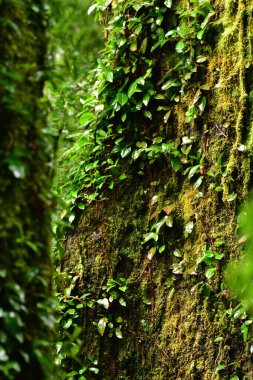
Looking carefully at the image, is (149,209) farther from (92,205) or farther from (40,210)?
(40,210)

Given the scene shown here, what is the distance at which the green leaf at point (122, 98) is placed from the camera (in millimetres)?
3484

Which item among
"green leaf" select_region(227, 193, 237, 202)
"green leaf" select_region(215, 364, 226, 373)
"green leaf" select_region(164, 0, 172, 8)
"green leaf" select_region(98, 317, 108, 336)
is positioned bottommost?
"green leaf" select_region(215, 364, 226, 373)

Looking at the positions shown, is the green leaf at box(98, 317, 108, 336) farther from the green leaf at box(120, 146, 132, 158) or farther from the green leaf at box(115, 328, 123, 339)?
the green leaf at box(120, 146, 132, 158)

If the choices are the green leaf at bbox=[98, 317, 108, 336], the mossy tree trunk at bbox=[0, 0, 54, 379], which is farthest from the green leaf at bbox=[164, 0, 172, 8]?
the green leaf at bbox=[98, 317, 108, 336]

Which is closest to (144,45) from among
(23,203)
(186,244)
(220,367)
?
(186,244)

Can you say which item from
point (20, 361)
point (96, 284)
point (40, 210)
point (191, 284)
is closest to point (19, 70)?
point (40, 210)

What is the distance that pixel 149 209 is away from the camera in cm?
344

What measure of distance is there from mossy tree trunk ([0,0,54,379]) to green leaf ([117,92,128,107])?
1.82 meters

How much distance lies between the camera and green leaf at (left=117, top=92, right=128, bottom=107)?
3484mm

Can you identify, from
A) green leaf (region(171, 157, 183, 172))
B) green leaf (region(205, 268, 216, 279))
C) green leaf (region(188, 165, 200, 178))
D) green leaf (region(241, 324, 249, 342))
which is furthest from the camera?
green leaf (region(171, 157, 183, 172))

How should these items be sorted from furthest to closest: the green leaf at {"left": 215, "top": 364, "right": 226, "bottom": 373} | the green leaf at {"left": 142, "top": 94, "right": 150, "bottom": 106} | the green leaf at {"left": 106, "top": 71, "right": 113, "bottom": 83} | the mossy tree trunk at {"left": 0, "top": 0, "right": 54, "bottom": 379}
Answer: the green leaf at {"left": 106, "top": 71, "right": 113, "bottom": 83}, the green leaf at {"left": 142, "top": 94, "right": 150, "bottom": 106}, the green leaf at {"left": 215, "top": 364, "right": 226, "bottom": 373}, the mossy tree trunk at {"left": 0, "top": 0, "right": 54, "bottom": 379}

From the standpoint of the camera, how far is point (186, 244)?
3203 mm

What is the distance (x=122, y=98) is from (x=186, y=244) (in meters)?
1.11

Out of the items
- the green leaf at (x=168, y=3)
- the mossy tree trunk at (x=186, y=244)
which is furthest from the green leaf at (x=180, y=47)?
the green leaf at (x=168, y=3)
